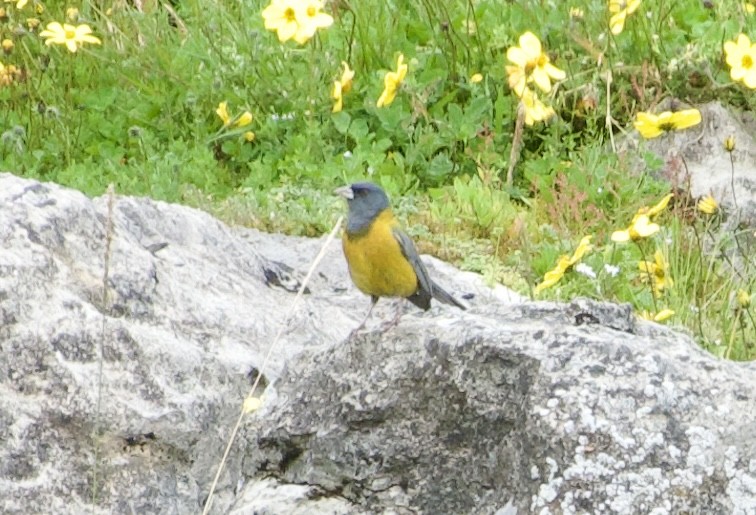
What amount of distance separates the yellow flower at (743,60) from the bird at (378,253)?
89.3 inches

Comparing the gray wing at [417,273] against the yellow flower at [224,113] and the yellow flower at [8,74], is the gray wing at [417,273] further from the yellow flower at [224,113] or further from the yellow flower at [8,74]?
the yellow flower at [8,74]

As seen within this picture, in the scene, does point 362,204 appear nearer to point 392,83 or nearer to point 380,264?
point 380,264

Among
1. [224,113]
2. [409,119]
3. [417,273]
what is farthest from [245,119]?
[417,273]

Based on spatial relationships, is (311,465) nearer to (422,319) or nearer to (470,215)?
(422,319)

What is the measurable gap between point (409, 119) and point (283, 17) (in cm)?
76

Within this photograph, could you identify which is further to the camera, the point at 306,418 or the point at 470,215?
the point at 470,215

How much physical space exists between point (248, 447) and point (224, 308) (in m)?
0.81

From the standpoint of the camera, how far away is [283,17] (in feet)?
21.5

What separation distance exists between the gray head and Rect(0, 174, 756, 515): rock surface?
1.15 ft

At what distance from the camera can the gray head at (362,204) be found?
4.15m

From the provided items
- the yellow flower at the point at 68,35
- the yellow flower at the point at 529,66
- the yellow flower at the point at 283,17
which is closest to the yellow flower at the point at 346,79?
the yellow flower at the point at 283,17

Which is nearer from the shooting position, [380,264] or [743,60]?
[380,264]

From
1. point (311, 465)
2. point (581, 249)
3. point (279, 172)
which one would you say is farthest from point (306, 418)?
point (279, 172)

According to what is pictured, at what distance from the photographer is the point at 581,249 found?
15.8 ft
